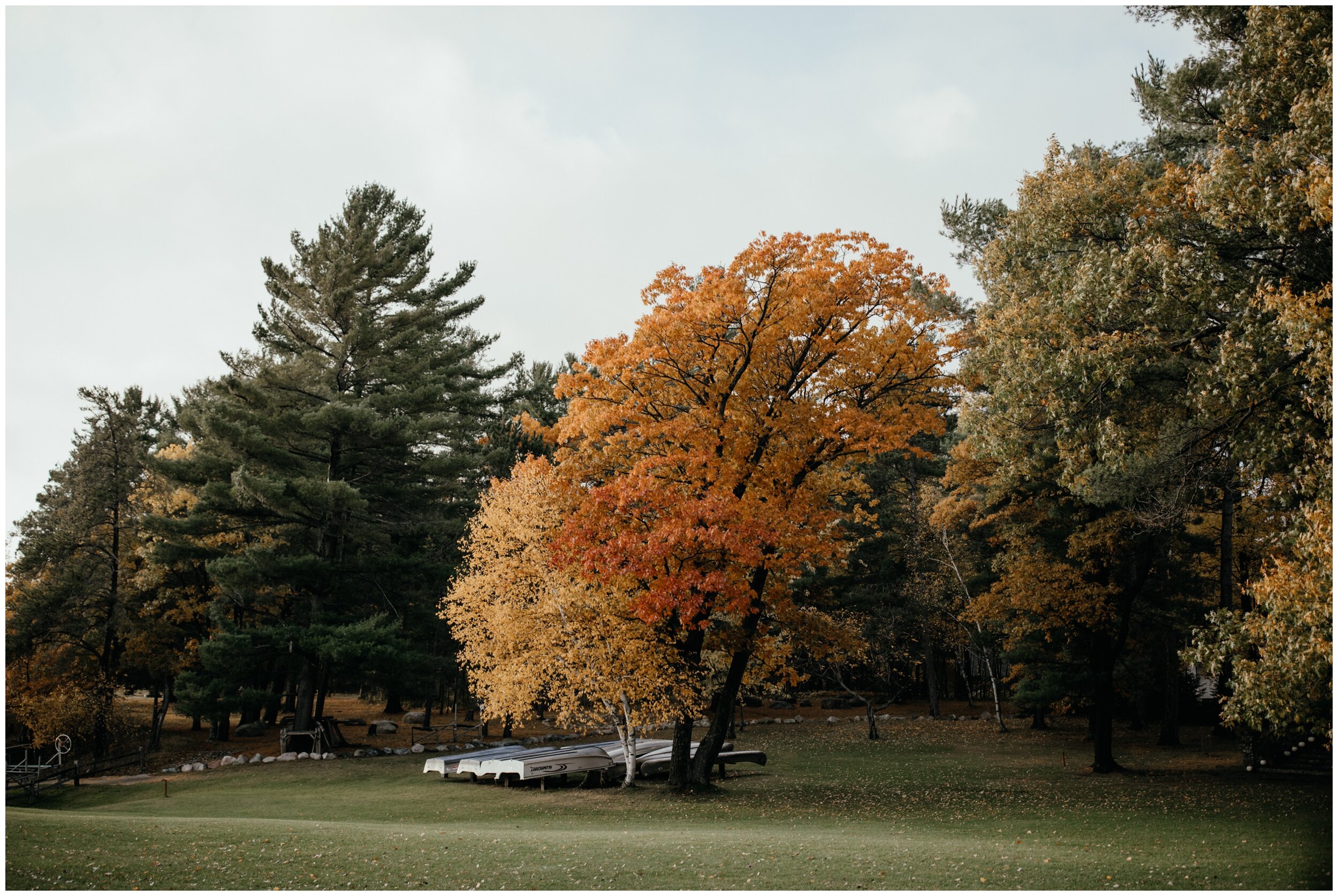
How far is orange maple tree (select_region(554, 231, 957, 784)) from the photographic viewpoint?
1480cm

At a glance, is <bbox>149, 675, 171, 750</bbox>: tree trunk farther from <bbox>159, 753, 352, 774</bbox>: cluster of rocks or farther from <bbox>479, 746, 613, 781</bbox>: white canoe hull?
<bbox>479, 746, 613, 781</bbox>: white canoe hull

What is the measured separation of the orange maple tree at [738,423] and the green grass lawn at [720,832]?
11.3 ft

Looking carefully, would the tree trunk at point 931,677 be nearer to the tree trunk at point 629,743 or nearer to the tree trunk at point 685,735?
the tree trunk at point 629,743

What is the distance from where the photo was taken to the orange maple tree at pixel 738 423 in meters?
14.8

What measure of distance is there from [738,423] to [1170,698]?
18999mm

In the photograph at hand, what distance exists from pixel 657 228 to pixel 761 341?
21.0 ft

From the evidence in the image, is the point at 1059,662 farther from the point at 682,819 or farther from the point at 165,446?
the point at 165,446

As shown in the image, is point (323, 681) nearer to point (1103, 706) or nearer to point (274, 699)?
point (274, 699)

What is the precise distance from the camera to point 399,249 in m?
28.7

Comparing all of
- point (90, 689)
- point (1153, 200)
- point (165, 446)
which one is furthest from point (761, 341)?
point (165, 446)

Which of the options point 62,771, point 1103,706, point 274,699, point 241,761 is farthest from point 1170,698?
point 62,771

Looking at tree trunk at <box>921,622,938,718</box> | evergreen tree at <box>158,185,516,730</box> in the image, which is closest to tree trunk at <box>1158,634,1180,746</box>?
tree trunk at <box>921,622,938,718</box>

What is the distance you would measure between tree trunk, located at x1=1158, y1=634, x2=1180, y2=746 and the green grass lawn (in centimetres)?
328

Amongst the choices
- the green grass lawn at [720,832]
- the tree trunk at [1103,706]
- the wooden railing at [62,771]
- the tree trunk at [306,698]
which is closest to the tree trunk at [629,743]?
the green grass lawn at [720,832]
